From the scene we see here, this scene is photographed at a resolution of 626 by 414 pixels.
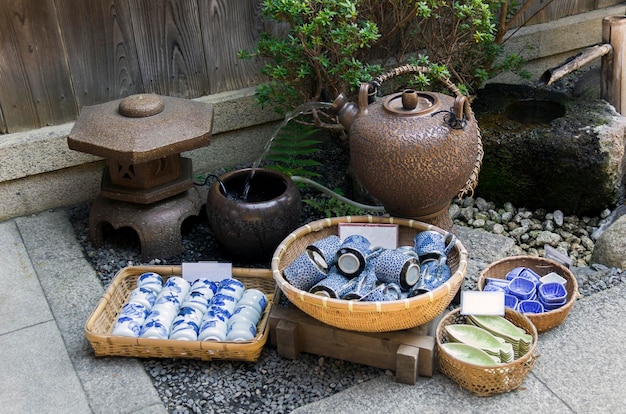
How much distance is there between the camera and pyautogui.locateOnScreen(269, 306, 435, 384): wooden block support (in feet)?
8.96

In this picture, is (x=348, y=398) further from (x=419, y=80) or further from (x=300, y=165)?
(x=300, y=165)

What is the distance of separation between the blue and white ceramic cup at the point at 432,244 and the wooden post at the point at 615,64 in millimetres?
1981

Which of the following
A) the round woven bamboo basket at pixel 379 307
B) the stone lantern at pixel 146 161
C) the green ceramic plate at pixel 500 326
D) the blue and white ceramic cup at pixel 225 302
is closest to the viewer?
the round woven bamboo basket at pixel 379 307

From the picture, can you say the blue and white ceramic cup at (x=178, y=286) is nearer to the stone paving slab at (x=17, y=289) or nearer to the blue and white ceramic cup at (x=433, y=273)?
the stone paving slab at (x=17, y=289)

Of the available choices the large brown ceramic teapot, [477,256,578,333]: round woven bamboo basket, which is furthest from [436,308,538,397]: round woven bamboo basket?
the large brown ceramic teapot

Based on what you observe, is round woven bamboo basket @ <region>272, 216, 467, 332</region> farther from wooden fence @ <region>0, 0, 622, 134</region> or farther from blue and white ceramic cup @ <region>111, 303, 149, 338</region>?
wooden fence @ <region>0, 0, 622, 134</region>

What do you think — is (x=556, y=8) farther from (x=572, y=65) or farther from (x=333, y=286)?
(x=333, y=286)

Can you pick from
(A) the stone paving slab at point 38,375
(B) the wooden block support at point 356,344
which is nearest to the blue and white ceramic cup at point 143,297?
(A) the stone paving slab at point 38,375

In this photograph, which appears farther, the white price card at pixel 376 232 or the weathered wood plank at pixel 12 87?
the weathered wood plank at pixel 12 87

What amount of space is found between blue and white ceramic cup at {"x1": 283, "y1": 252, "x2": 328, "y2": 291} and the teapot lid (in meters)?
0.78

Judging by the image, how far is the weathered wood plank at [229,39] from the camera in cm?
407

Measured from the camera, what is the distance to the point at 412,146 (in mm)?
2961

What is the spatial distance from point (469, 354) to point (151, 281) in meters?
1.50

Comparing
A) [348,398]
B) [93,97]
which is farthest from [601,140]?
[93,97]
